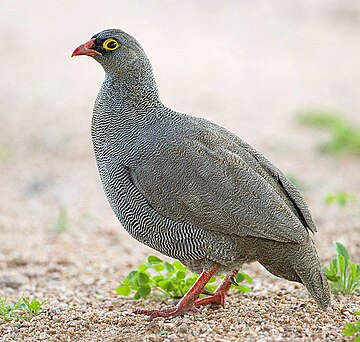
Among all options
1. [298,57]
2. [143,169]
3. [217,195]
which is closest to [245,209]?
[217,195]

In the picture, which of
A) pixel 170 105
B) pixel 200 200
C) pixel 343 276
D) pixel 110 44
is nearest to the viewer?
pixel 200 200

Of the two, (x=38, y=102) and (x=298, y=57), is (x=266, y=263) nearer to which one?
(x=38, y=102)

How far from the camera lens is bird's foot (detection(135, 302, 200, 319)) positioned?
17.0ft

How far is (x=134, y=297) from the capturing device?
580 cm

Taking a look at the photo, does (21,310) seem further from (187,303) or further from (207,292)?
(207,292)

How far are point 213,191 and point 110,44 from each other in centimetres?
147

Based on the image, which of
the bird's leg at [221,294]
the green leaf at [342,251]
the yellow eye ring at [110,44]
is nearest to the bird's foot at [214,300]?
the bird's leg at [221,294]

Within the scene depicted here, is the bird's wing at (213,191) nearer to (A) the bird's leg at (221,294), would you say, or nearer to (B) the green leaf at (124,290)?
(A) the bird's leg at (221,294)

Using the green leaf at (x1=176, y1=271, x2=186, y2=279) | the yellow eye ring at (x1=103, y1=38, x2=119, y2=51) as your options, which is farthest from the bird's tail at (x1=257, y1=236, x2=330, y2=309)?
the yellow eye ring at (x1=103, y1=38, x2=119, y2=51)

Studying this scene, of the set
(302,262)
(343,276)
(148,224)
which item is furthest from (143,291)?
(343,276)

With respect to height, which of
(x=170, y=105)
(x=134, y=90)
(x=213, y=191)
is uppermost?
(x=170, y=105)

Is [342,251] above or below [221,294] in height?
above

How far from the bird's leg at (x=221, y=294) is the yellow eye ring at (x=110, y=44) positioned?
1996 millimetres

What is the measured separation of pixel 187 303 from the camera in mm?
5227
